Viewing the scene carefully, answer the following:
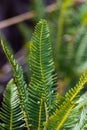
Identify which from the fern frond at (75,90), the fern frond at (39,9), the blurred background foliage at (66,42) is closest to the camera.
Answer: the fern frond at (75,90)

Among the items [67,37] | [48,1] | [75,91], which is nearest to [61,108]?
[75,91]

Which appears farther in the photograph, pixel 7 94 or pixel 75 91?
pixel 7 94

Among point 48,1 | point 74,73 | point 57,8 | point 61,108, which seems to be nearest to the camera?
point 61,108

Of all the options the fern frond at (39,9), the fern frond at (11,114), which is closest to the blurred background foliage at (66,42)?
the fern frond at (39,9)

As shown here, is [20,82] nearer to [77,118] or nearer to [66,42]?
[77,118]

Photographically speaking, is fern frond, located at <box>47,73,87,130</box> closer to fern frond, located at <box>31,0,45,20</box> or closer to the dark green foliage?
the dark green foliage

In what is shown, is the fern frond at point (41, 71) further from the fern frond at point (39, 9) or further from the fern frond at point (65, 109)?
the fern frond at point (39, 9)

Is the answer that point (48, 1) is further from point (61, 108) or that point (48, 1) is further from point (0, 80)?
point (61, 108)

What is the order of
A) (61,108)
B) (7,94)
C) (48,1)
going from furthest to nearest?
1. (48,1)
2. (7,94)
3. (61,108)
